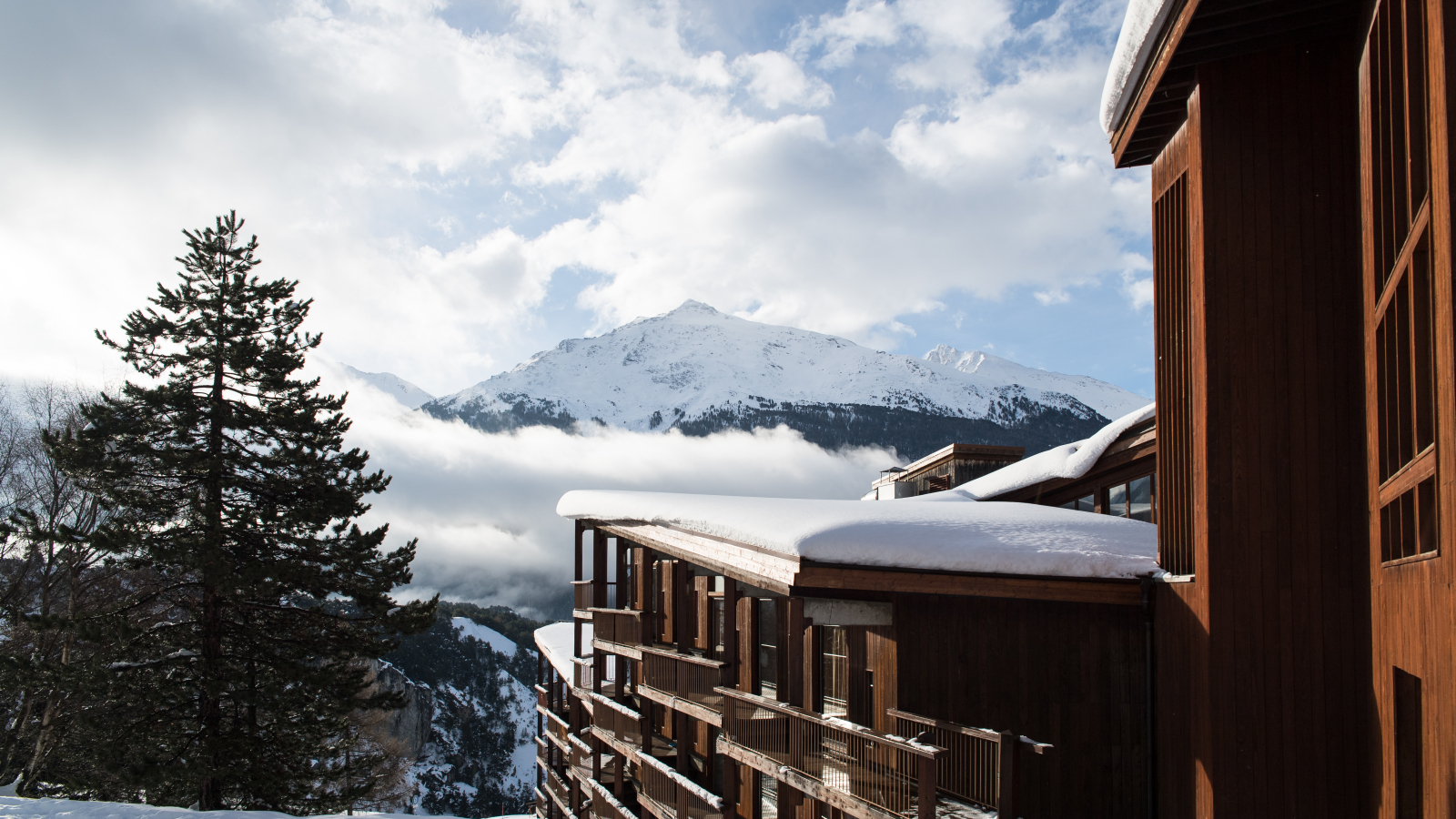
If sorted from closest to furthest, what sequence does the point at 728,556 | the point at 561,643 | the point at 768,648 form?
the point at 728,556 → the point at 768,648 → the point at 561,643

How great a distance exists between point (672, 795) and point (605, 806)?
4049 millimetres

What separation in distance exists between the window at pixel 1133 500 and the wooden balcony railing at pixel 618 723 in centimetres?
762

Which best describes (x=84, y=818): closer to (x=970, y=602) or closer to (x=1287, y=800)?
(x=970, y=602)

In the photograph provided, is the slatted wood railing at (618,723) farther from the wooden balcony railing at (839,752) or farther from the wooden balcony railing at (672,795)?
the wooden balcony railing at (839,752)

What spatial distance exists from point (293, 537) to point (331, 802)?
569 centimetres

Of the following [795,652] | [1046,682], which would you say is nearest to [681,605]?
[795,652]

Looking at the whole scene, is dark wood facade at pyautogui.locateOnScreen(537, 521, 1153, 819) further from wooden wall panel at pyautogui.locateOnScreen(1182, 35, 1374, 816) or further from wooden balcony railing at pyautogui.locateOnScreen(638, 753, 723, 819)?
wooden wall panel at pyautogui.locateOnScreen(1182, 35, 1374, 816)

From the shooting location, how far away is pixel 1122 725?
8289 mm

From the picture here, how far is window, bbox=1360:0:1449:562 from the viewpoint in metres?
4.75

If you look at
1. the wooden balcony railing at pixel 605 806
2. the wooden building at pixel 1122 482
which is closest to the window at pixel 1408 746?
the wooden building at pixel 1122 482

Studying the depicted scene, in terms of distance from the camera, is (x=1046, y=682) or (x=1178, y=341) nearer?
(x=1178, y=341)

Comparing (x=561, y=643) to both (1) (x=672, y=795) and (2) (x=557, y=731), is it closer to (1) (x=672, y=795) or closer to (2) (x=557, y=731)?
(2) (x=557, y=731)

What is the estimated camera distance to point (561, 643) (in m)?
22.9

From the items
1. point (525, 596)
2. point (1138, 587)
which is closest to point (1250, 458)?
point (1138, 587)
